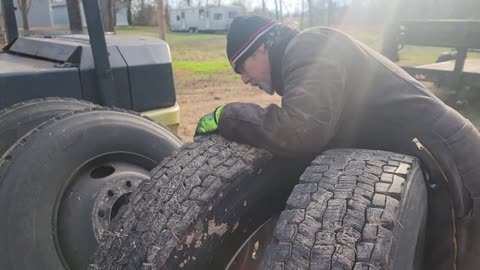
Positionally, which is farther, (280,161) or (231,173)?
(280,161)

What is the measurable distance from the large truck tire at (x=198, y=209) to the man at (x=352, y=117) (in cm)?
13

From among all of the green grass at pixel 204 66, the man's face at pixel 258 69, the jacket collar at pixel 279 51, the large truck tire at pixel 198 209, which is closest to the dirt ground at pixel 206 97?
the green grass at pixel 204 66

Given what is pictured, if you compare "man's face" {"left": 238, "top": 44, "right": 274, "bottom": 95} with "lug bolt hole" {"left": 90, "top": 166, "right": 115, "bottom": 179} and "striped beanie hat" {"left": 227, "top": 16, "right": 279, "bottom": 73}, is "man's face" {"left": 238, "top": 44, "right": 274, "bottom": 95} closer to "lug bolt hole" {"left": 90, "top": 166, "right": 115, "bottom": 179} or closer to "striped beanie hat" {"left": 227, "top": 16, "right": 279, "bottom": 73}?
"striped beanie hat" {"left": 227, "top": 16, "right": 279, "bottom": 73}

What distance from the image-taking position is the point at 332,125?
1724mm

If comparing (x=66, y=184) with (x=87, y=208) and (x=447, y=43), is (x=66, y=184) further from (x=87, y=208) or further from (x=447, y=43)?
(x=447, y=43)

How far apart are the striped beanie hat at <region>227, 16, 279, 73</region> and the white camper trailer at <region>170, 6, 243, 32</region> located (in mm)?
41725

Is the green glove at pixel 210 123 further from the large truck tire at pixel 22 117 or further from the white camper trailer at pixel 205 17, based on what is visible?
the white camper trailer at pixel 205 17

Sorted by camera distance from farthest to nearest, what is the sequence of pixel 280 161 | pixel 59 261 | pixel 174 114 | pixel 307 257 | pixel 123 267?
pixel 174 114 < pixel 59 261 < pixel 280 161 < pixel 123 267 < pixel 307 257

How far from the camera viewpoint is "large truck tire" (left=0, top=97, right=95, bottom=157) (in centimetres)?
252

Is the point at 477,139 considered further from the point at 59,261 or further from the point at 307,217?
the point at 59,261

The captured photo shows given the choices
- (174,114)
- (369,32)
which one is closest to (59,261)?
(174,114)

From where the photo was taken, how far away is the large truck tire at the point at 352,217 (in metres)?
1.29

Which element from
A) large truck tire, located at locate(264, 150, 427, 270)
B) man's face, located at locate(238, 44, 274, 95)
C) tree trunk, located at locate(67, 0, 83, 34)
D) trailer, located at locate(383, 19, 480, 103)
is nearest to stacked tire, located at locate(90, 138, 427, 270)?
large truck tire, located at locate(264, 150, 427, 270)

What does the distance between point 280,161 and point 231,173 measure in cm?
27
